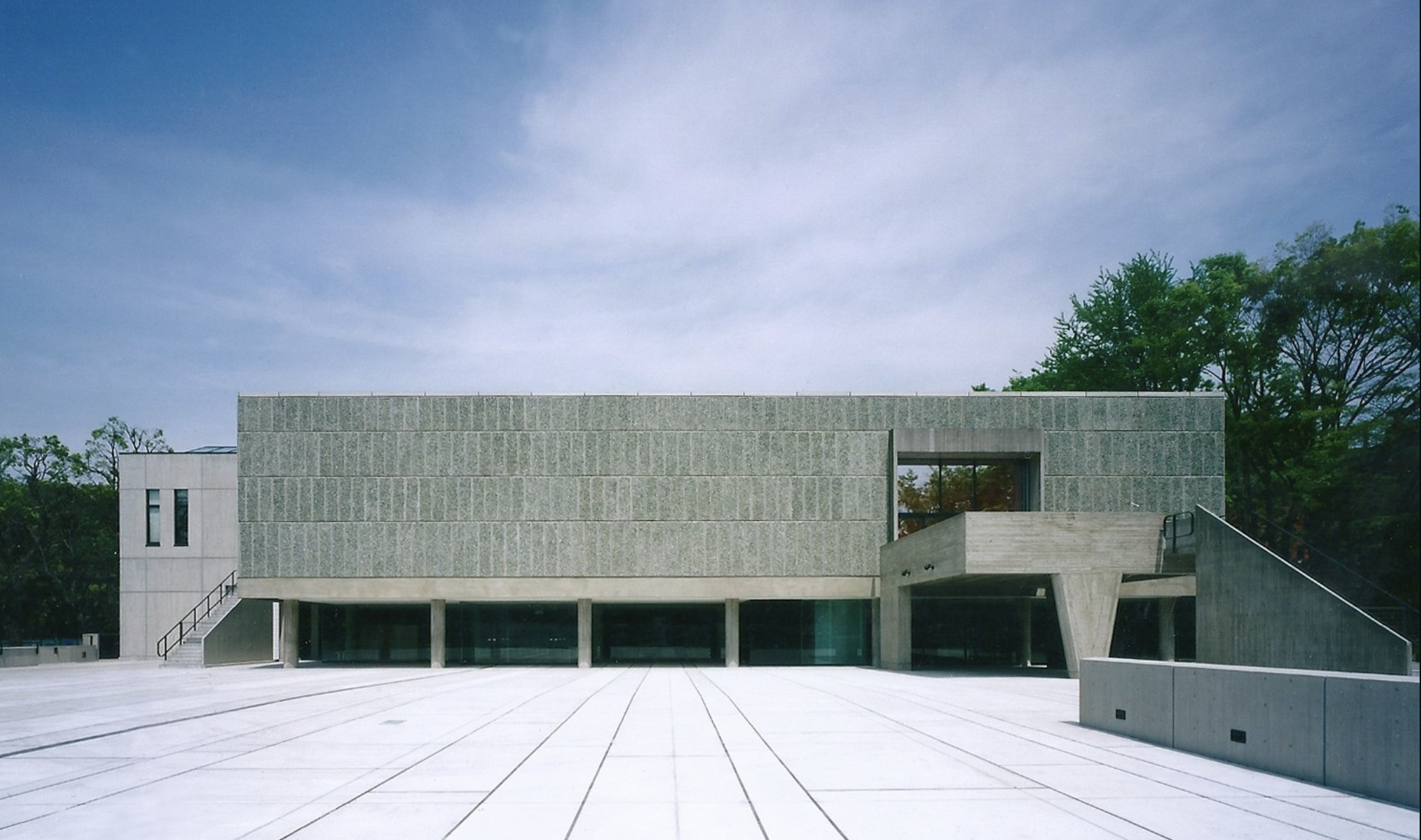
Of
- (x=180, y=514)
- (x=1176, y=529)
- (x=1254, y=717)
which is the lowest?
(x=1254, y=717)

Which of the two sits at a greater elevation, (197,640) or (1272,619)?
(1272,619)

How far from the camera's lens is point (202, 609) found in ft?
167

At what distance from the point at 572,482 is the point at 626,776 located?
Answer: 31525 mm

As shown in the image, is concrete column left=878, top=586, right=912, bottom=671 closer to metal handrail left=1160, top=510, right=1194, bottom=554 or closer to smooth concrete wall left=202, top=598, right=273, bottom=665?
metal handrail left=1160, top=510, right=1194, bottom=554

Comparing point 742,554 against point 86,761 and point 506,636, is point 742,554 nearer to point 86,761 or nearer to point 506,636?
point 506,636

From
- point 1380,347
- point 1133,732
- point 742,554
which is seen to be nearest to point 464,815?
point 1133,732

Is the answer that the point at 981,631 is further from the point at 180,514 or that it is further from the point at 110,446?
the point at 110,446

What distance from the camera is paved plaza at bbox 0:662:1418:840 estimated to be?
32.2ft

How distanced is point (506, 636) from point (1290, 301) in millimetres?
37996

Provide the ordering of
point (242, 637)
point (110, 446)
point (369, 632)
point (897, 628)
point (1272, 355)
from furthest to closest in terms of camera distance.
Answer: point (110, 446)
point (1272, 355)
point (369, 632)
point (242, 637)
point (897, 628)

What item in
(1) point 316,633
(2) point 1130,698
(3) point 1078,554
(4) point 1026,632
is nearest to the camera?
(2) point 1130,698

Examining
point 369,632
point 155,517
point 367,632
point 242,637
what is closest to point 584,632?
point 369,632

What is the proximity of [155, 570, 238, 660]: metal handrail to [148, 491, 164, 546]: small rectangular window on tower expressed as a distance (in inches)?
152

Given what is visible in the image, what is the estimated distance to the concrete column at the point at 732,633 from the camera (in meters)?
44.4
